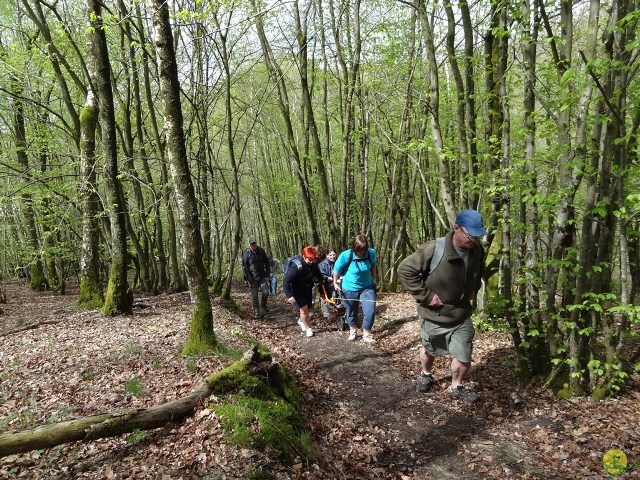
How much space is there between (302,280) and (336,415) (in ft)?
13.1

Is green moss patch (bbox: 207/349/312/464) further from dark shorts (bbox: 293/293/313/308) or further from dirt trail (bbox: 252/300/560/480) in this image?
dark shorts (bbox: 293/293/313/308)

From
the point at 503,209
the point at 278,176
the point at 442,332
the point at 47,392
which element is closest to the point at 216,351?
the point at 47,392

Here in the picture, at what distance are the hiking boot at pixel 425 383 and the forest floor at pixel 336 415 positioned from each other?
0.30 feet

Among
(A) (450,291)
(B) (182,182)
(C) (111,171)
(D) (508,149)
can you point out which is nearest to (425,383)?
(A) (450,291)

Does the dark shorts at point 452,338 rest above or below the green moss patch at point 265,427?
above

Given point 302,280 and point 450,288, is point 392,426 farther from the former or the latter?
point 302,280

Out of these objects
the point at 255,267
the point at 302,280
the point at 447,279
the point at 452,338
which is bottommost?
the point at 452,338

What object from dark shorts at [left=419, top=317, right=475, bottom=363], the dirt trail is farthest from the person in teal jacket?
dark shorts at [left=419, top=317, right=475, bottom=363]

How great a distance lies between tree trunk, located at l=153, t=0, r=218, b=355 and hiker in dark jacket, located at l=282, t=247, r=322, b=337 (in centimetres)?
268

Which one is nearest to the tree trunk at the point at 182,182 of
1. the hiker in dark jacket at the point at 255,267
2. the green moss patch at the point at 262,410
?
the green moss patch at the point at 262,410

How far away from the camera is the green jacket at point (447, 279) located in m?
4.67

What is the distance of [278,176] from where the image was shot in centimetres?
2447

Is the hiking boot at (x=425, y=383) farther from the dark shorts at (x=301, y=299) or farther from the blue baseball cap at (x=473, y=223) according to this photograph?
the dark shorts at (x=301, y=299)

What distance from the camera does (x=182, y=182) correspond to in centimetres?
563
